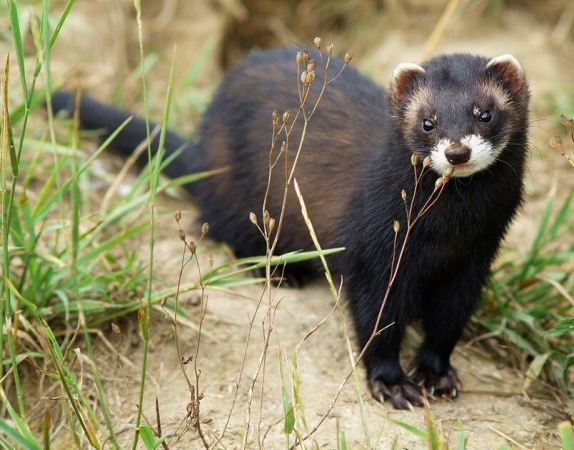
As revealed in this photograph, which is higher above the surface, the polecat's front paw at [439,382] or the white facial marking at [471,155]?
the white facial marking at [471,155]

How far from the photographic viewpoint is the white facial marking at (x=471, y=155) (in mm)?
2734

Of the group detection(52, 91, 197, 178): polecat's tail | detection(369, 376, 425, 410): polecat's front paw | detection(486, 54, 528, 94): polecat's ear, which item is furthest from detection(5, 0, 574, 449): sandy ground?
detection(486, 54, 528, 94): polecat's ear

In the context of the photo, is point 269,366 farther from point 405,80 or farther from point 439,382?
point 405,80

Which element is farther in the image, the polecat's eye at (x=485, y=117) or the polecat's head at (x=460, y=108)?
the polecat's eye at (x=485, y=117)

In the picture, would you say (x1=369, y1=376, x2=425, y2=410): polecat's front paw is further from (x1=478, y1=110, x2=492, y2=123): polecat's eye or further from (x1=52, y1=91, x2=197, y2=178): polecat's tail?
(x1=52, y1=91, x2=197, y2=178): polecat's tail

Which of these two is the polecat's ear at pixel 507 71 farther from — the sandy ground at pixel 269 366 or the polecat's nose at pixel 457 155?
the polecat's nose at pixel 457 155

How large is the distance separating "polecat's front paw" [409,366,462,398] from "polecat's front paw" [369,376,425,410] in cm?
7

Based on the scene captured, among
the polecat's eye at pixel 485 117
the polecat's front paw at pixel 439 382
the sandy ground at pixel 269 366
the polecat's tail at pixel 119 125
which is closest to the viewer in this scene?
the polecat's eye at pixel 485 117

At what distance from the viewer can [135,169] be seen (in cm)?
499

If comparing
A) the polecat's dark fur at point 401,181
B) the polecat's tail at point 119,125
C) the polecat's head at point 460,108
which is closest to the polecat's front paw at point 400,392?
the polecat's dark fur at point 401,181

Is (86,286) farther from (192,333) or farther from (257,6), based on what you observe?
(257,6)

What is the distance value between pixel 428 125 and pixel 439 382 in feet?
3.54

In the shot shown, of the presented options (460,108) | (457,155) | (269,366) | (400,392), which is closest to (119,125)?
A: (269,366)

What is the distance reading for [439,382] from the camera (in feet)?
11.2
